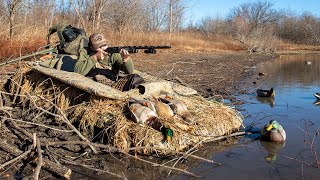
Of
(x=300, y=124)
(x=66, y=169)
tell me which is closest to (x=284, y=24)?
(x=300, y=124)

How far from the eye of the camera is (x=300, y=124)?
6723 millimetres

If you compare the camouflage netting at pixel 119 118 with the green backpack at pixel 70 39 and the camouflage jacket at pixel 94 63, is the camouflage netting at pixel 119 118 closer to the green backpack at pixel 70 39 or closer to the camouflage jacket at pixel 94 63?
the camouflage jacket at pixel 94 63

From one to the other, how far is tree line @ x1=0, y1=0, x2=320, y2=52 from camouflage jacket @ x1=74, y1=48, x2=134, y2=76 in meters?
3.92

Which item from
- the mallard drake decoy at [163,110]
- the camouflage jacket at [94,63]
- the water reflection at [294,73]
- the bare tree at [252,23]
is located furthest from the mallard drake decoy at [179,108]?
the bare tree at [252,23]

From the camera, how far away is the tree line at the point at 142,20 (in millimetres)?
14242

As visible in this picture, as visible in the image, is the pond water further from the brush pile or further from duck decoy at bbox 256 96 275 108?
duck decoy at bbox 256 96 275 108

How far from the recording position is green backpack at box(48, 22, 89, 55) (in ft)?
23.5

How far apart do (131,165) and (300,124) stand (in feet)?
12.0

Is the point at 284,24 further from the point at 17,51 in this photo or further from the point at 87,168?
the point at 87,168

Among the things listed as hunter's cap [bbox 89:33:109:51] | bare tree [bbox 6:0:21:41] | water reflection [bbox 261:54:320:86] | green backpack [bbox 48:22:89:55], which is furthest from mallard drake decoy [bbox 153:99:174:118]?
water reflection [bbox 261:54:320:86]

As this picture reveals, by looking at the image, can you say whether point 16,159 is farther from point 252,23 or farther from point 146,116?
point 252,23

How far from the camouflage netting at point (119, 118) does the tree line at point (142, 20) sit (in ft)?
12.4

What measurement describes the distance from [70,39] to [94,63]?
1470 mm

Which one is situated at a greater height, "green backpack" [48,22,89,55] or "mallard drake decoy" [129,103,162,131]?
"green backpack" [48,22,89,55]
